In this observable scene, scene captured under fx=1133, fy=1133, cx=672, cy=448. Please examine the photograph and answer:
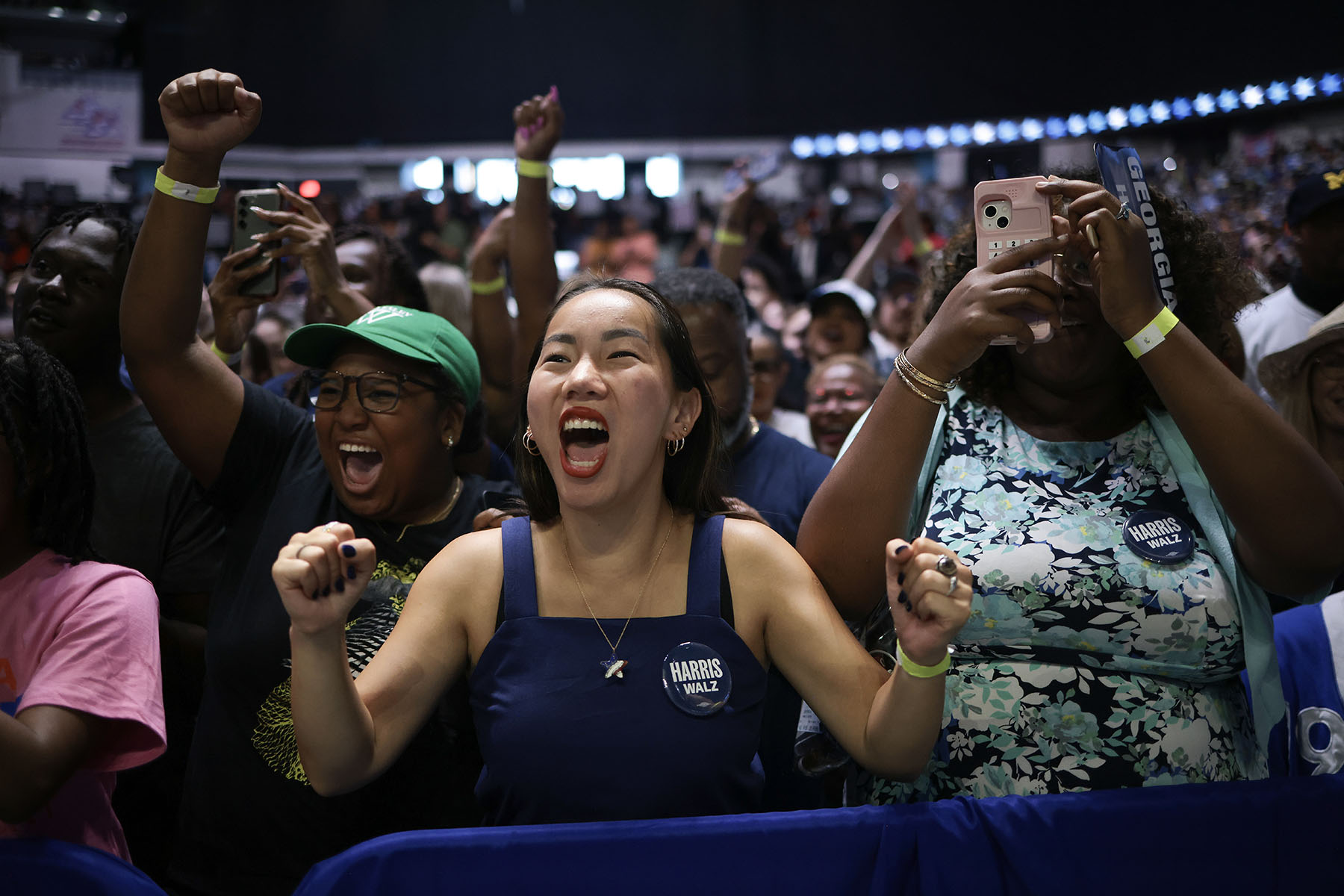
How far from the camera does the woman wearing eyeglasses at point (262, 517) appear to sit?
1894 mm

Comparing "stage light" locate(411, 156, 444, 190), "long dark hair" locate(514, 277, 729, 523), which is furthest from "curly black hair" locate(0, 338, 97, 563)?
"stage light" locate(411, 156, 444, 190)

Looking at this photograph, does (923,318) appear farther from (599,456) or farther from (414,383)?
(414,383)

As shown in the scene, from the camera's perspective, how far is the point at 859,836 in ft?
4.88

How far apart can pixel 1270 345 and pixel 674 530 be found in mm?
2760

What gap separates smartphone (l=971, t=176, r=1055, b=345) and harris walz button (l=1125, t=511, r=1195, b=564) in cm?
32

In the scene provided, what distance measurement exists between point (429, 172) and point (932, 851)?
20637 millimetres

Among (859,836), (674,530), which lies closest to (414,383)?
(674,530)

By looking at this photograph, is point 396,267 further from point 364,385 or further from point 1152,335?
point 1152,335

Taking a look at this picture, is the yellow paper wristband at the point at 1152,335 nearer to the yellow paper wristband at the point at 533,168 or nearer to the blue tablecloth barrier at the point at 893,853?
the blue tablecloth barrier at the point at 893,853

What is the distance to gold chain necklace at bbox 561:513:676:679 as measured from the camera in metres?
1.52

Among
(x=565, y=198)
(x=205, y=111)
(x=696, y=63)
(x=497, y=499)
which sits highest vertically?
(x=696, y=63)

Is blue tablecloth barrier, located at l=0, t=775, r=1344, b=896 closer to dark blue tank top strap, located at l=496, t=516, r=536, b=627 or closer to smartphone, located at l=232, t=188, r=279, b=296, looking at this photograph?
dark blue tank top strap, located at l=496, t=516, r=536, b=627

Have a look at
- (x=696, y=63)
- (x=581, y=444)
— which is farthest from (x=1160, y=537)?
(x=696, y=63)

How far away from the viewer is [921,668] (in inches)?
56.9
